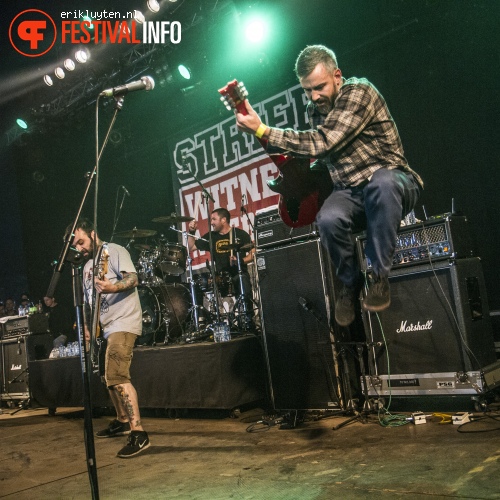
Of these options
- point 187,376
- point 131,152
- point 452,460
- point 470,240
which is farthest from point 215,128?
point 452,460

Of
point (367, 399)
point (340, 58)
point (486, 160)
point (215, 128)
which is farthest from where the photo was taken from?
point (215, 128)

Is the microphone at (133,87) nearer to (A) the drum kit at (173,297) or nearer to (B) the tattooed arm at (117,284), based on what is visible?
(B) the tattooed arm at (117,284)

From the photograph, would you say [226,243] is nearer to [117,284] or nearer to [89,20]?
[117,284]

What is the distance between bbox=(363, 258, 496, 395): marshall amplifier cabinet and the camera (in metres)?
4.05

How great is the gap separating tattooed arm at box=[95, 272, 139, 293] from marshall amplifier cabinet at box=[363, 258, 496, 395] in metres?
2.05

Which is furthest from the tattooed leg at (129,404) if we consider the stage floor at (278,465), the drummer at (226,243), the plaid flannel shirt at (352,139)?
the drummer at (226,243)

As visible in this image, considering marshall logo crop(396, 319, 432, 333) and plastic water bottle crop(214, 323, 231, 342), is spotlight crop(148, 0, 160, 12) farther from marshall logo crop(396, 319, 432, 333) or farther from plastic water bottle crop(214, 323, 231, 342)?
marshall logo crop(396, 319, 432, 333)

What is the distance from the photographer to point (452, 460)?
3.01 metres

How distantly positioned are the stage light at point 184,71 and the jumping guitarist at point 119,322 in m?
4.35

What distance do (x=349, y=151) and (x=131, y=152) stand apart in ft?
29.2

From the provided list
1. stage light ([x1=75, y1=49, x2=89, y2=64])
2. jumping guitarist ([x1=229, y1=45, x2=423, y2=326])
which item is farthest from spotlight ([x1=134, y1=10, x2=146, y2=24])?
jumping guitarist ([x1=229, y1=45, x2=423, y2=326])

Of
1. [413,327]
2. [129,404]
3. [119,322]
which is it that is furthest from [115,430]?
[413,327]

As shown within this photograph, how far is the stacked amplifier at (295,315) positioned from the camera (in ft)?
15.4

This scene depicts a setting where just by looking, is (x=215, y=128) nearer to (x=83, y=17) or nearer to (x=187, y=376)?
(x=83, y=17)
